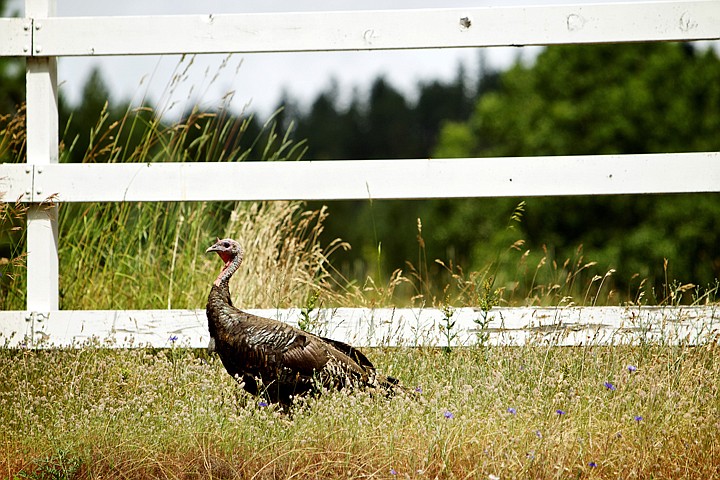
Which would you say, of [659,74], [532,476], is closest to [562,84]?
A: [659,74]

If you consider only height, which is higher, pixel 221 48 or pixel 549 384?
pixel 221 48

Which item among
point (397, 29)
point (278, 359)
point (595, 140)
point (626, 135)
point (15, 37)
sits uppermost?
point (397, 29)

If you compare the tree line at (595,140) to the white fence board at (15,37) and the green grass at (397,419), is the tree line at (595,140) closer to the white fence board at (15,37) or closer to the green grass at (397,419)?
the white fence board at (15,37)

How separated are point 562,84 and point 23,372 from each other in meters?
23.2

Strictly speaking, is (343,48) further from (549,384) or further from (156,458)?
(156,458)

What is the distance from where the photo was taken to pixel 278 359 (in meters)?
3.58

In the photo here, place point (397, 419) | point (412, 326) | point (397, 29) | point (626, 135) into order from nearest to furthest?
point (397, 419), point (412, 326), point (397, 29), point (626, 135)

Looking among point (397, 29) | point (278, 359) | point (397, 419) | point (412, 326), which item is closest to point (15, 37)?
point (397, 29)

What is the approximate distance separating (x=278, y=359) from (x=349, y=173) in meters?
1.17

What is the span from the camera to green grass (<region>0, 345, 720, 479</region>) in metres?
2.97

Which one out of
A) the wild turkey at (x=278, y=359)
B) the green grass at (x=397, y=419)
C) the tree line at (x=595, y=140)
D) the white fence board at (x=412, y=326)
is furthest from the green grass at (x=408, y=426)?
the tree line at (x=595, y=140)

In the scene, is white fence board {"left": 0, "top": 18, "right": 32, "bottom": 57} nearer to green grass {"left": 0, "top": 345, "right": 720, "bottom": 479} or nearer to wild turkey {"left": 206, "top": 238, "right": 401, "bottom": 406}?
green grass {"left": 0, "top": 345, "right": 720, "bottom": 479}

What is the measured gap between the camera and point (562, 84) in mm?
24812

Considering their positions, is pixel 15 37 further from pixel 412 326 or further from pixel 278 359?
pixel 412 326
